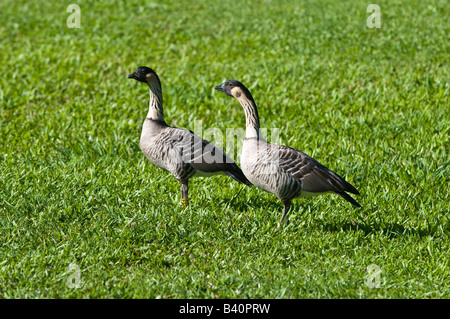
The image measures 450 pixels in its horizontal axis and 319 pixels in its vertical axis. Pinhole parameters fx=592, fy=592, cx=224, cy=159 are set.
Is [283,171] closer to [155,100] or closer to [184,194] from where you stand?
[184,194]

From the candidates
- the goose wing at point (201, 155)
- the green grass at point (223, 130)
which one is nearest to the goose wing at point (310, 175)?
the green grass at point (223, 130)

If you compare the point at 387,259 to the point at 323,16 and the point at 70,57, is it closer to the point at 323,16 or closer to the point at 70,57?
the point at 70,57

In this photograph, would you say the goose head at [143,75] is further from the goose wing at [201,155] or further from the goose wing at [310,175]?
the goose wing at [310,175]

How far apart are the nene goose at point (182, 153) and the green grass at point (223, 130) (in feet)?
1.36

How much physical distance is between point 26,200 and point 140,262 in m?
1.73

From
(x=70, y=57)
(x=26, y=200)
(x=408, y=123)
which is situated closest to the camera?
(x=26, y=200)

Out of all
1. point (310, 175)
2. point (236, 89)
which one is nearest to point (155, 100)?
point (236, 89)

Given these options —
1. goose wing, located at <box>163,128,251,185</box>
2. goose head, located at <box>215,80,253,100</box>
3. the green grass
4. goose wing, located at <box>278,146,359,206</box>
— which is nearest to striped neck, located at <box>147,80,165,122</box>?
goose wing, located at <box>163,128,251,185</box>

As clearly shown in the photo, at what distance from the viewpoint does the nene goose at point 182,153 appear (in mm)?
5910

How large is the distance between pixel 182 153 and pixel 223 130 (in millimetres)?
3154

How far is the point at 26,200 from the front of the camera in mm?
6223

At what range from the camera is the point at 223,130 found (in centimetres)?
901

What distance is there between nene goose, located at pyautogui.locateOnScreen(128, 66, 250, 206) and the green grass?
1.36ft
